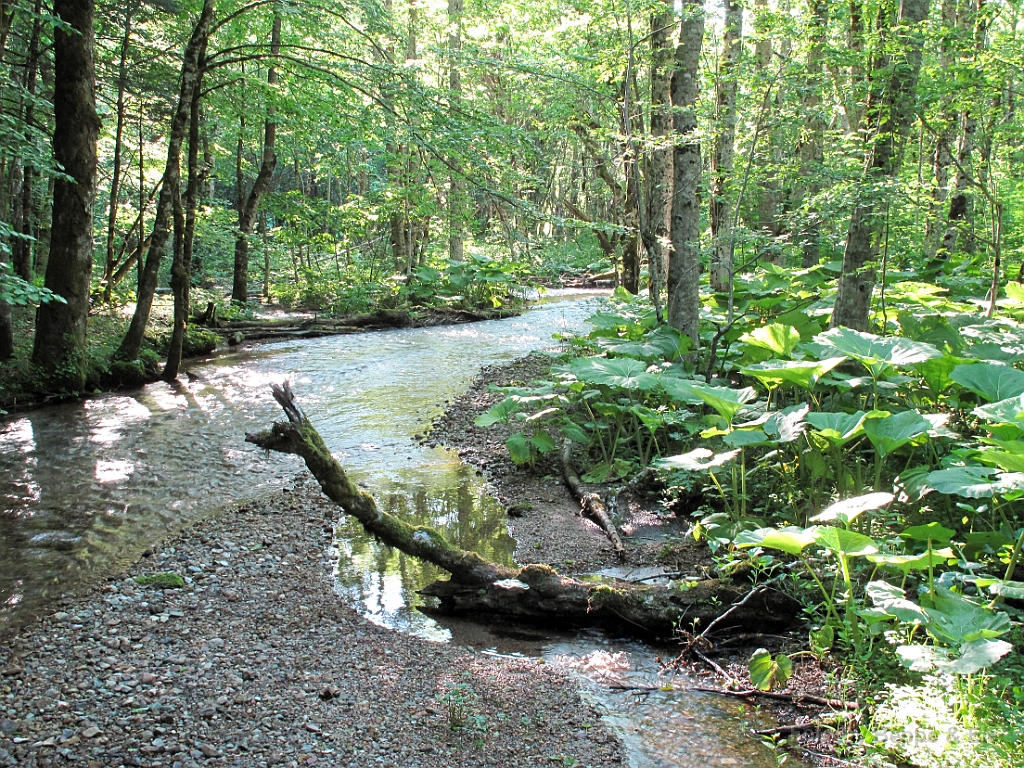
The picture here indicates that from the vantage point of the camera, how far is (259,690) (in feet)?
11.2

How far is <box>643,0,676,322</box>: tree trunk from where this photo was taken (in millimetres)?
8828

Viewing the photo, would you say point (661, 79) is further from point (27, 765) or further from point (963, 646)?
point (27, 765)

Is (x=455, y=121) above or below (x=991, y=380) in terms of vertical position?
above

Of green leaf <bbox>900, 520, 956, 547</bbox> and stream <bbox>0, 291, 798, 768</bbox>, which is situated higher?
green leaf <bbox>900, 520, 956, 547</bbox>

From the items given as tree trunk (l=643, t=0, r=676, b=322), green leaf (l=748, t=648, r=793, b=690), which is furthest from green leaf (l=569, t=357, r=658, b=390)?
green leaf (l=748, t=648, r=793, b=690)

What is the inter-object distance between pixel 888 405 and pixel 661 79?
7.86 metres

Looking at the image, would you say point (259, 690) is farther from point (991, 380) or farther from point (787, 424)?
point (991, 380)

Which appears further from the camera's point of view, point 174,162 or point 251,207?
point 251,207

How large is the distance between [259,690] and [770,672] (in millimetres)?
2419

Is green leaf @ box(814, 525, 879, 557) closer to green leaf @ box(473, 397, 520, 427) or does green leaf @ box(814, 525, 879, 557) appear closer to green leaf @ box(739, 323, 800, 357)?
green leaf @ box(739, 323, 800, 357)

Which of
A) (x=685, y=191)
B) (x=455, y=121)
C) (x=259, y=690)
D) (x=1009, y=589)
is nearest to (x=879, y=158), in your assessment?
(x=685, y=191)

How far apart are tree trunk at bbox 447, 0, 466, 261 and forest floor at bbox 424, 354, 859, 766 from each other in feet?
9.69

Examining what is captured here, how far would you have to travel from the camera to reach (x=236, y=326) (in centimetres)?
1479

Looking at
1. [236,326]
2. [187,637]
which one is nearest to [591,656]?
[187,637]
